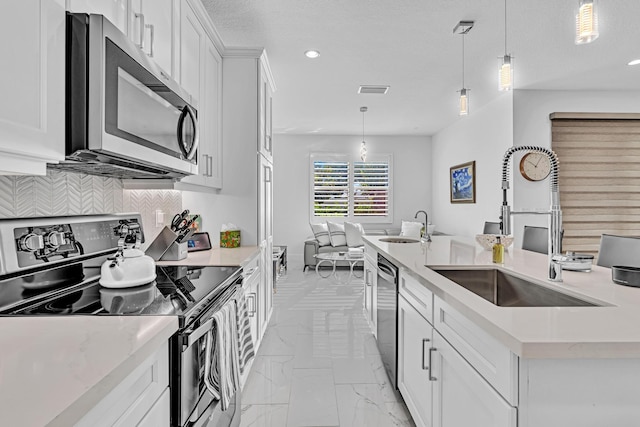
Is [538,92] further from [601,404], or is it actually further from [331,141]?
[601,404]

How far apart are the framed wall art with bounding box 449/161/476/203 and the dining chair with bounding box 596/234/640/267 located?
12.6 feet

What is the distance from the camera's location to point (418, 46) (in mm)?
3328

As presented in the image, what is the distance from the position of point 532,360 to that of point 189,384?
103cm

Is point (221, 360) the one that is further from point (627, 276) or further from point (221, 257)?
point (627, 276)

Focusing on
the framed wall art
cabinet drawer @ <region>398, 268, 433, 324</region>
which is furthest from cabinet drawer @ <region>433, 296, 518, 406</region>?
the framed wall art

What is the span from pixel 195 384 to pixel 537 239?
106 inches

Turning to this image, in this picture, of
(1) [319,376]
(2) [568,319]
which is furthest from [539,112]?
(2) [568,319]

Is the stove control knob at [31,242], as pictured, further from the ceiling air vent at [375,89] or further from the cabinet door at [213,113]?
the ceiling air vent at [375,89]

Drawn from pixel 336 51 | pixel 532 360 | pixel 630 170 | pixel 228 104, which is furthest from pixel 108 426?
pixel 630 170

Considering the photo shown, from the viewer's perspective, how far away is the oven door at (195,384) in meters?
1.20

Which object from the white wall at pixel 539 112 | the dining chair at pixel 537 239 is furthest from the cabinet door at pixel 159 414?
the white wall at pixel 539 112

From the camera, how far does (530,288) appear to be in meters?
1.60

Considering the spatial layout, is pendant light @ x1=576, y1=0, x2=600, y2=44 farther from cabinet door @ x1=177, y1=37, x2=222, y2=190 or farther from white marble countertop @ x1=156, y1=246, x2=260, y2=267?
cabinet door @ x1=177, y1=37, x2=222, y2=190

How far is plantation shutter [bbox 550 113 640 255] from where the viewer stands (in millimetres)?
4840
